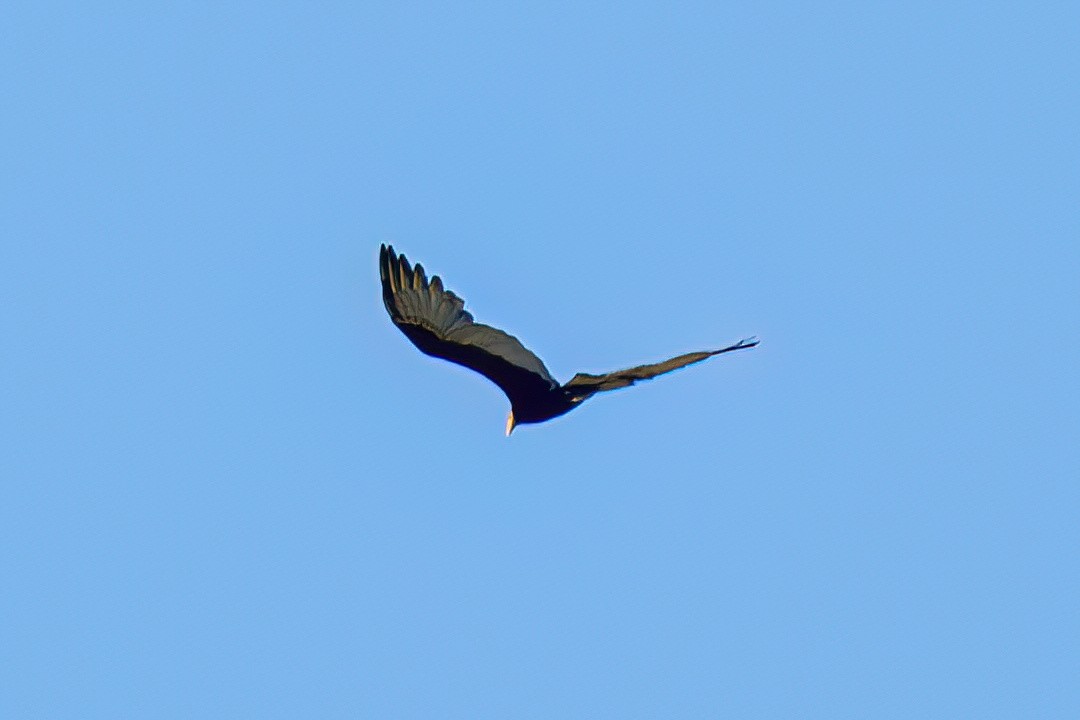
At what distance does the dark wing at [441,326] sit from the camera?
1458cm

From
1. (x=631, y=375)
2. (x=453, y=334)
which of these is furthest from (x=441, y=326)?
(x=631, y=375)

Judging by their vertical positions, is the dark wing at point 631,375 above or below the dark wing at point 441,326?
below

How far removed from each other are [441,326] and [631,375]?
244 cm

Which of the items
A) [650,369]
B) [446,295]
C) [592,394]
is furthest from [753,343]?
[446,295]

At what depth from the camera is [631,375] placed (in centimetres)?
1375

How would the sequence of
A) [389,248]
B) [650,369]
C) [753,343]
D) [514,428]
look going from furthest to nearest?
[514,428], [389,248], [650,369], [753,343]

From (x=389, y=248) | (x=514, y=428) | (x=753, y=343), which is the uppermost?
(x=389, y=248)

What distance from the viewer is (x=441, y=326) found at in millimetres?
14680

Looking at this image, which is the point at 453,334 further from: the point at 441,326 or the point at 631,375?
the point at 631,375

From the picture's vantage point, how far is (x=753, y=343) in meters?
12.6

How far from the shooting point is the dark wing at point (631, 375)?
13.3m

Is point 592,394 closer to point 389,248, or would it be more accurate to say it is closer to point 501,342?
point 501,342

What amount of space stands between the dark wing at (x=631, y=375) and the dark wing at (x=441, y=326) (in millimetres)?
654

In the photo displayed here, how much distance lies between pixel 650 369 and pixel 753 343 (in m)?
→ 1.44
